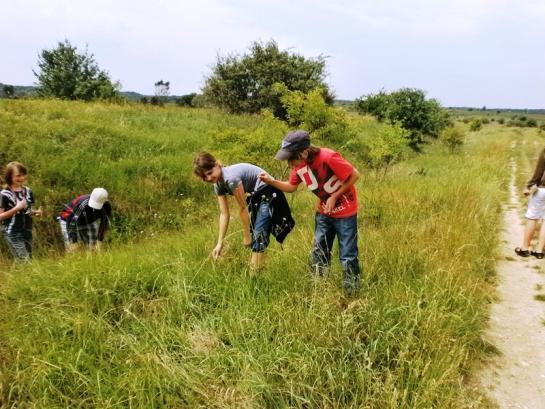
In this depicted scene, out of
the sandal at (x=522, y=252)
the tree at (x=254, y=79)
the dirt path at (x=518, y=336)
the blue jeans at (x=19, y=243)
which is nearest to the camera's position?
the dirt path at (x=518, y=336)

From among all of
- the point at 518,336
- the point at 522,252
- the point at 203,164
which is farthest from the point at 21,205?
the point at 522,252

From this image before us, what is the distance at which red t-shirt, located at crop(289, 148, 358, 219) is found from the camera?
321 centimetres

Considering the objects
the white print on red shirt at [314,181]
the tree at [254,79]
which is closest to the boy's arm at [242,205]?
the white print on red shirt at [314,181]

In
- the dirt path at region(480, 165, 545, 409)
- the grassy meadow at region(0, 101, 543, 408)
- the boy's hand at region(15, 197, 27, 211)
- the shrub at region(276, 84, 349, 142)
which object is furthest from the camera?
the shrub at region(276, 84, 349, 142)

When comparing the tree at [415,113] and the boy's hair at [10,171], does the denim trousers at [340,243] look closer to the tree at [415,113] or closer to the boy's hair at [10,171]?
the boy's hair at [10,171]

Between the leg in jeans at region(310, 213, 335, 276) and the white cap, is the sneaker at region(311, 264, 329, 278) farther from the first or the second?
the white cap

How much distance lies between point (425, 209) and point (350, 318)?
13.6ft

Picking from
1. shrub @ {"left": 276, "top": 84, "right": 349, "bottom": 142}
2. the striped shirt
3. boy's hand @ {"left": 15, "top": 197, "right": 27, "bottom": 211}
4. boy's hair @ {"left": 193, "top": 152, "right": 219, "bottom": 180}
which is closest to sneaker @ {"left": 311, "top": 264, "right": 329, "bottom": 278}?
boy's hair @ {"left": 193, "top": 152, "right": 219, "bottom": 180}

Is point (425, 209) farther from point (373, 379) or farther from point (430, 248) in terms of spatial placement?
point (373, 379)

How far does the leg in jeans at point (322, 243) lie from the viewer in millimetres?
3518

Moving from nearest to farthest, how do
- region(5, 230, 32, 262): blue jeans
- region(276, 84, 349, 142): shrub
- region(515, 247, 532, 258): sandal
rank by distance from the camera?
region(5, 230, 32, 262): blue jeans
region(515, 247, 532, 258): sandal
region(276, 84, 349, 142): shrub

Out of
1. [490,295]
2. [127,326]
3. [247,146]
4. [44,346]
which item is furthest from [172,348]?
[247,146]

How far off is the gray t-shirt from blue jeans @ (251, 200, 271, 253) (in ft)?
0.64

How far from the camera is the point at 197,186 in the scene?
8.72 m
